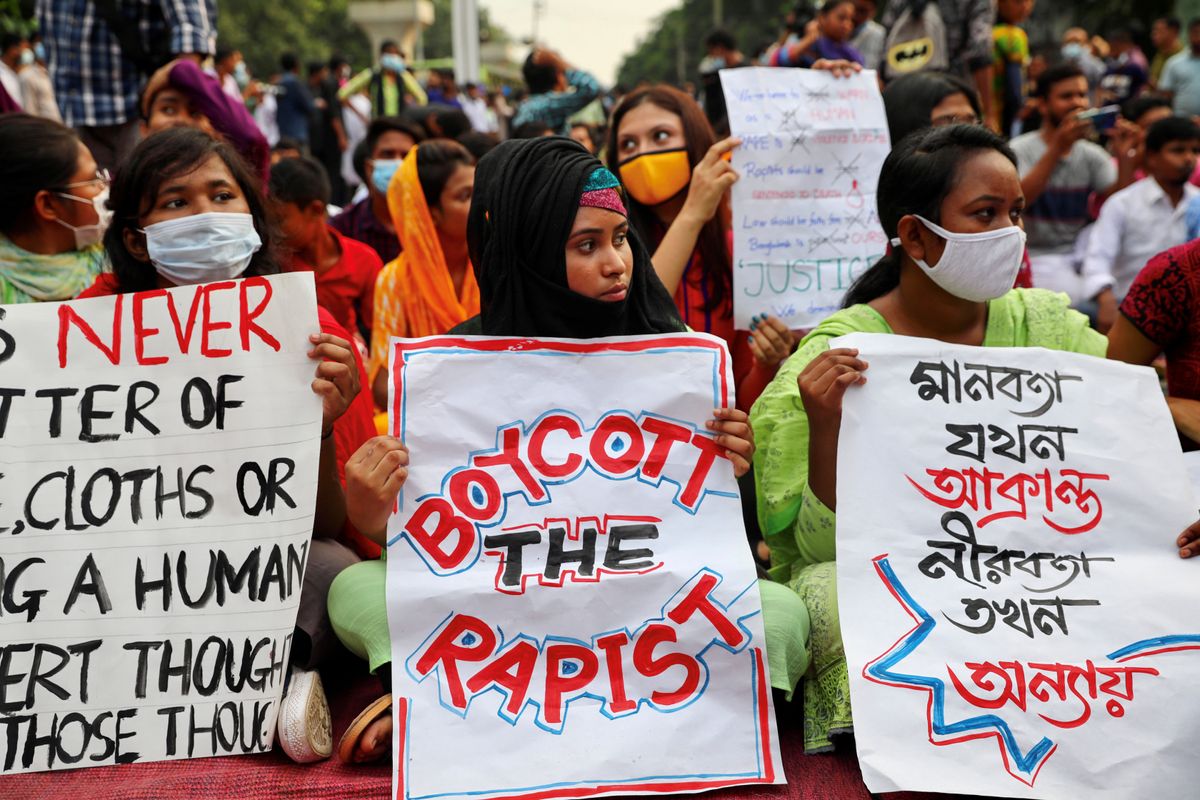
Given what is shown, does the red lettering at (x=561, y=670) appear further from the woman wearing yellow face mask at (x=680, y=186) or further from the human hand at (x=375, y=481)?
the woman wearing yellow face mask at (x=680, y=186)

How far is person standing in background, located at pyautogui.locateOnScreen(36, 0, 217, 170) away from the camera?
5.26 metres

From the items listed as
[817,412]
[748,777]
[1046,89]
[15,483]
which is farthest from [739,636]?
[1046,89]

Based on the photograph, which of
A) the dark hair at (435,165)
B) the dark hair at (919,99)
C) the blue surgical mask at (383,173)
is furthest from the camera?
the blue surgical mask at (383,173)

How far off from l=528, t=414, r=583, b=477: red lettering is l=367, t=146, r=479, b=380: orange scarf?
190 cm

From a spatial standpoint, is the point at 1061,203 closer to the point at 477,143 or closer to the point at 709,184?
the point at 477,143

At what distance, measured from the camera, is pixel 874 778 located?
94.5 inches

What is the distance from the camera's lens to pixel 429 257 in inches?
183

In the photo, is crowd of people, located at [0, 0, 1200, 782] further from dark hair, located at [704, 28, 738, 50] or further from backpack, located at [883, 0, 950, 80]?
dark hair, located at [704, 28, 738, 50]

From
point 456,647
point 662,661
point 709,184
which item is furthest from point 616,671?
point 709,184

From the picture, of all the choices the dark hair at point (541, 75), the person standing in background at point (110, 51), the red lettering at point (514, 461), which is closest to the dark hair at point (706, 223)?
the red lettering at point (514, 461)

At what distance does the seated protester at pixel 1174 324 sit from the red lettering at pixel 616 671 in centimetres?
177

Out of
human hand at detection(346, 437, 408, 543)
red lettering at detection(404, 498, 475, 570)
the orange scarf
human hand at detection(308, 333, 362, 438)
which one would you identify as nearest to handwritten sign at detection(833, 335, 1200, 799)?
red lettering at detection(404, 498, 475, 570)

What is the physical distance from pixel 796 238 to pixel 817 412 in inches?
65.3

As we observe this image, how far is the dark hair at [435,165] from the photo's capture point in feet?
15.4
